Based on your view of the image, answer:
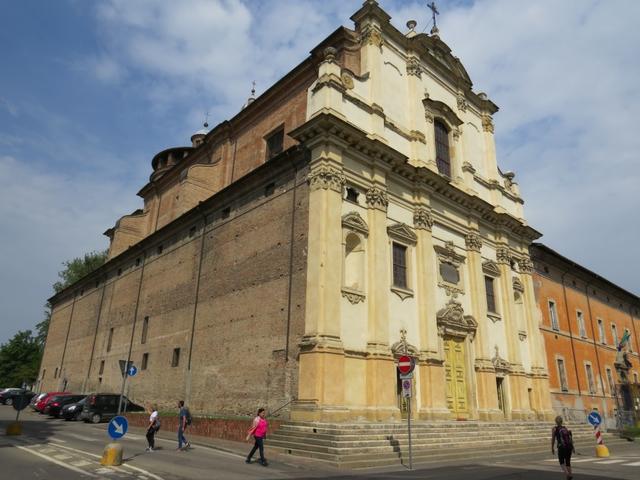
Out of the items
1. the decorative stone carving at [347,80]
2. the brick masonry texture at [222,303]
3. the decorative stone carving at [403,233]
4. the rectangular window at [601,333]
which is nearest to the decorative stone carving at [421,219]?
the decorative stone carving at [403,233]

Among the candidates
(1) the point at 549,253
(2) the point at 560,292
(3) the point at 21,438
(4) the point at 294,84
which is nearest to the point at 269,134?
(4) the point at 294,84

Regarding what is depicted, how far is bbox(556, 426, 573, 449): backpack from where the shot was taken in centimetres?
980

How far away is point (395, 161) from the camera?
19297 millimetres

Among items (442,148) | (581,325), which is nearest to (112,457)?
(442,148)

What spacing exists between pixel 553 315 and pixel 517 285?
8.03 m

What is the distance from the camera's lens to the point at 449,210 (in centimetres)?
2244

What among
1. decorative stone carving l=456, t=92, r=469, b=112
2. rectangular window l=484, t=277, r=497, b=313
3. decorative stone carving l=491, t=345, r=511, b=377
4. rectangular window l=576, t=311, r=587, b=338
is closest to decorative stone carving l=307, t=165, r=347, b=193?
rectangular window l=484, t=277, r=497, b=313

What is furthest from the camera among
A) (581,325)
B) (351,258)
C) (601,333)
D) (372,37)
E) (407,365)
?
(601,333)

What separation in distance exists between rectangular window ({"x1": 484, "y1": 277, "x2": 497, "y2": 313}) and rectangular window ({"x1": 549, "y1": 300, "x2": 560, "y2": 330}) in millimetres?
9901

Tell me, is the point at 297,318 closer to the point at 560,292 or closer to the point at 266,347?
the point at 266,347

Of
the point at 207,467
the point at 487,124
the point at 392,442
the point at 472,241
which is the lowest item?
the point at 207,467

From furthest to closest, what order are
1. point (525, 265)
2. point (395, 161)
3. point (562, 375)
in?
1. point (562, 375)
2. point (525, 265)
3. point (395, 161)

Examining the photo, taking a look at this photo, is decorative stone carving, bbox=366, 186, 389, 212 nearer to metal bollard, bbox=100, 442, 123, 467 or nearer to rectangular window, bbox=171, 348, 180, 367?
metal bollard, bbox=100, 442, 123, 467

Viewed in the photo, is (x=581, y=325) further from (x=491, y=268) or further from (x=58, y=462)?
(x=58, y=462)
